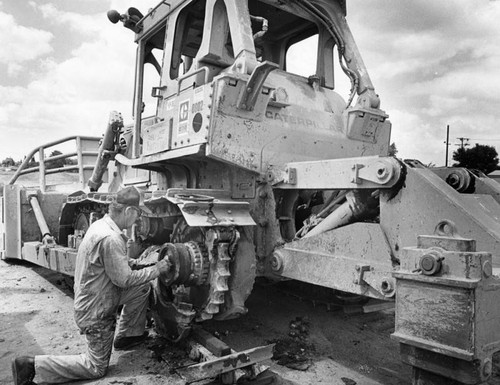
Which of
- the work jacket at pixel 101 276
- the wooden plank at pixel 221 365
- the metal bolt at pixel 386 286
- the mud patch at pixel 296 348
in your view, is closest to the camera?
the metal bolt at pixel 386 286

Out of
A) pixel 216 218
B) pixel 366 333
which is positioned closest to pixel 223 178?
pixel 216 218

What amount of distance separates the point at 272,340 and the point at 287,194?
1.47m

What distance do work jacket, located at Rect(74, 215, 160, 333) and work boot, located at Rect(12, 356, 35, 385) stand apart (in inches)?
17.2

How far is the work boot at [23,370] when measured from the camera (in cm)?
352

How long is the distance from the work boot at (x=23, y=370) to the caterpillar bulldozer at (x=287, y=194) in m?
1.17

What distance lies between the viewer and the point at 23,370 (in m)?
3.54

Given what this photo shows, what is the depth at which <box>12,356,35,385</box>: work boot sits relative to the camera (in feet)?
11.5

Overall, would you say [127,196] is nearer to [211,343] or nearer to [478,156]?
[211,343]

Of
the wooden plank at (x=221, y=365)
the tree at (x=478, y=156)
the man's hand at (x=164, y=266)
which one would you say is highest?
the tree at (x=478, y=156)

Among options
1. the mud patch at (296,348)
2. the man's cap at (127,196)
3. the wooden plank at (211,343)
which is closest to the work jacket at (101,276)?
the man's cap at (127,196)

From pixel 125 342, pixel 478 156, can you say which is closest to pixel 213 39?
pixel 125 342

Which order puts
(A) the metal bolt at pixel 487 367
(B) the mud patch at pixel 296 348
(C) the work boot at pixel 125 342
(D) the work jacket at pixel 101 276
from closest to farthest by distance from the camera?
(A) the metal bolt at pixel 487 367 → (D) the work jacket at pixel 101 276 → (B) the mud patch at pixel 296 348 → (C) the work boot at pixel 125 342

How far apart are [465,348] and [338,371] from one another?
1834mm

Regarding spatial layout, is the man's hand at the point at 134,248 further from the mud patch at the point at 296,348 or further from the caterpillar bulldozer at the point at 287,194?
the mud patch at the point at 296,348
